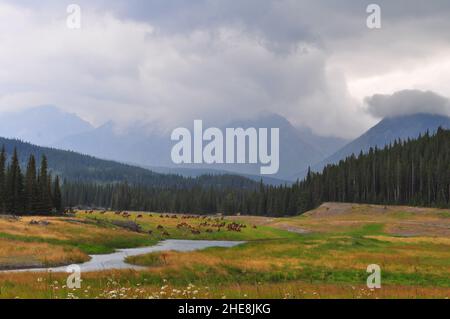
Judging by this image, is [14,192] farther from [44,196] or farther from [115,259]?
[115,259]

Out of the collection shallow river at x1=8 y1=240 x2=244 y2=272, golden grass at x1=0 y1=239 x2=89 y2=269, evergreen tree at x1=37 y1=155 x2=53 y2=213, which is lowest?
shallow river at x1=8 y1=240 x2=244 y2=272

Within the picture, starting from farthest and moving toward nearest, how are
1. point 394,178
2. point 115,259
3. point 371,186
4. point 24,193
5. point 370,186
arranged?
point 370,186 < point 371,186 < point 394,178 < point 24,193 < point 115,259

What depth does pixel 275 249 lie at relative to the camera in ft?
190

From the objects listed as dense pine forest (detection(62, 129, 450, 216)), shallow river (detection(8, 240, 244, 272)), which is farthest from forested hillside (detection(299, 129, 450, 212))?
shallow river (detection(8, 240, 244, 272))

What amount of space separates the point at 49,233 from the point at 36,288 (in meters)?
44.1

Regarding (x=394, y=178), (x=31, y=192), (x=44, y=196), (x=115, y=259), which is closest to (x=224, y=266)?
(x=115, y=259)

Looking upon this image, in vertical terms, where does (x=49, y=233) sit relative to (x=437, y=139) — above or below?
below

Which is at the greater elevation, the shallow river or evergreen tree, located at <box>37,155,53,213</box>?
evergreen tree, located at <box>37,155,53,213</box>

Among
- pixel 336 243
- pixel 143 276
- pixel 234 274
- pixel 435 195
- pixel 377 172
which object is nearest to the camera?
pixel 143 276

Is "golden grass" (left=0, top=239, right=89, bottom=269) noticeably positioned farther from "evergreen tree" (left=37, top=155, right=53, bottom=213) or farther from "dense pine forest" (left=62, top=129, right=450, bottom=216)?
"dense pine forest" (left=62, top=129, right=450, bottom=216)

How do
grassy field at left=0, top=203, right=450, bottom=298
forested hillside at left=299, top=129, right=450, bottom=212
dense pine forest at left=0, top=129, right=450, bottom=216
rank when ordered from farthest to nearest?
dense pine forest at left=0, top=129, right=450, bottom=216 < forested hillside at left=299, top=129, right=450, bottom=212 < grassy field at left=0, top=203, right=450, bottom=298

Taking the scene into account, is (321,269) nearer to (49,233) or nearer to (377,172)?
(49,233)

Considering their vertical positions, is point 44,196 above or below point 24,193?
below
